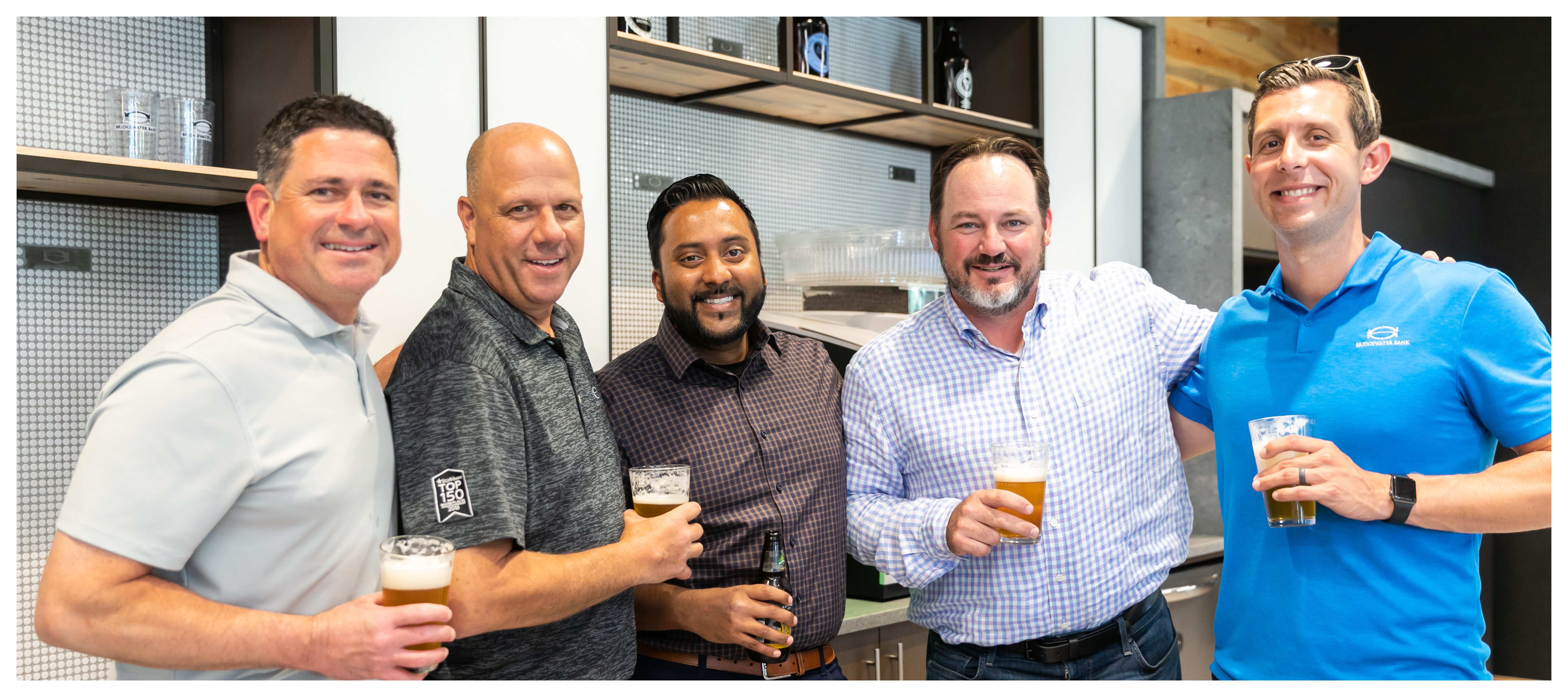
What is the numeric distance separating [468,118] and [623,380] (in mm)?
748

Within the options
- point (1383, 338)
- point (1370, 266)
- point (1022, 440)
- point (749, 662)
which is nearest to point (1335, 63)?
point (1370, 266)

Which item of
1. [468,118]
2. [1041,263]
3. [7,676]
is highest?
[468,118]

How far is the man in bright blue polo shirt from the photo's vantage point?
5.60ft

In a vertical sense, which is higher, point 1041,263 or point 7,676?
point 1041,263

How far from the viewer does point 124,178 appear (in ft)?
6.57

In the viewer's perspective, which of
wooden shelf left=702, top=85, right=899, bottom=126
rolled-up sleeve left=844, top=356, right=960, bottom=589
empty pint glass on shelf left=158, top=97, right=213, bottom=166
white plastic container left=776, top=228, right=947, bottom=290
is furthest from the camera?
white plastic container left=776, top=228, right=947, bottom=290

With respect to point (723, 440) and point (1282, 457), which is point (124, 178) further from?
point (1282, 457)

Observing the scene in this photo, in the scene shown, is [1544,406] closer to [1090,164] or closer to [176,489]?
[176,489]

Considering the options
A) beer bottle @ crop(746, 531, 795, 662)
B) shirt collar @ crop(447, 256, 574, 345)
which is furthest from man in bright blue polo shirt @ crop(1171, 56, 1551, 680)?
shirt collar @ crop(447, 256, 574, 345)

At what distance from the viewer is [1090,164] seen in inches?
157

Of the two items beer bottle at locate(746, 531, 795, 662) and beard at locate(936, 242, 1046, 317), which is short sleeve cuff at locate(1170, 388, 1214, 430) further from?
beer bottle at locate(746, 531, 795, 662)

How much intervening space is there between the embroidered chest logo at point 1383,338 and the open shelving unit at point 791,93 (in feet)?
5.58

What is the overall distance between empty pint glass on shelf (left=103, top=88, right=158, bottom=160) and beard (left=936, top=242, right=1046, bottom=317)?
1.59 m
